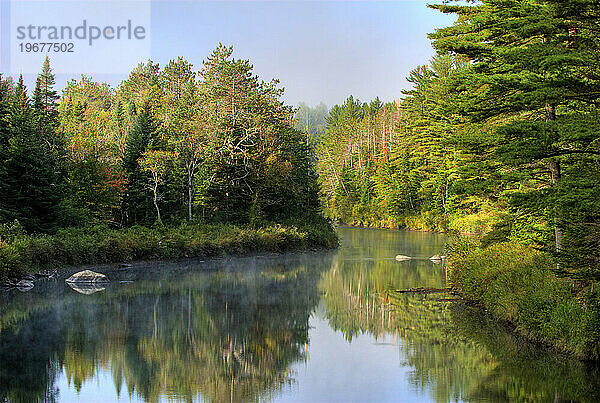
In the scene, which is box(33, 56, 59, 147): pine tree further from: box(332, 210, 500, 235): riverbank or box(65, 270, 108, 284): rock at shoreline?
box(332, 210, 500, 235): riverbank

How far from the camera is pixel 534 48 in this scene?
1384 cm

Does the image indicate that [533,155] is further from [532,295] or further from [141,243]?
[141,243]

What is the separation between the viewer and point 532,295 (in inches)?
564

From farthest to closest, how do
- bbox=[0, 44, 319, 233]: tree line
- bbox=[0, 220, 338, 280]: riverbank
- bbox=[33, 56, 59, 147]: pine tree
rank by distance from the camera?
bbox=[33, 56, 59, 147]: pine tree
bbox=[0, 44, 319, 233]: tree line
bbox=[0, 220, 338, 280]: riverbank

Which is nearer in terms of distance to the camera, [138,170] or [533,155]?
[533,155]

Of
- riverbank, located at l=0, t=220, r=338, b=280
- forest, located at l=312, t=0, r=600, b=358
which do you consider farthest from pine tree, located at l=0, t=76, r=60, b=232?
forest, located at l=312, t=0, r=600, b=358

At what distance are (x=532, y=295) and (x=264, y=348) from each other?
623 cm

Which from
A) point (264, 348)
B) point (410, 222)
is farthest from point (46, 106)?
point (264, 348)

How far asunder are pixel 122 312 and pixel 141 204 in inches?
953

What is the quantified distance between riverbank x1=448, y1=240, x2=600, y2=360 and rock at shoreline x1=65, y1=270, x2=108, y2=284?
13936 millimetres

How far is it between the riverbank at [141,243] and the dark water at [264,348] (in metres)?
1.72

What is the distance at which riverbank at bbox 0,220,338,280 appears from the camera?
25391 mm

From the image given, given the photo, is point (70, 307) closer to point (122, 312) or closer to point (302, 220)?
point (122, 312)

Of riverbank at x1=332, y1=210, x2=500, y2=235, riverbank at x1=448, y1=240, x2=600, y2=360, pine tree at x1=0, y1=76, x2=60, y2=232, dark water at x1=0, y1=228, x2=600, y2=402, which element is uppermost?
pine tree at x1=0, y1=76, x2=60, y2=232
